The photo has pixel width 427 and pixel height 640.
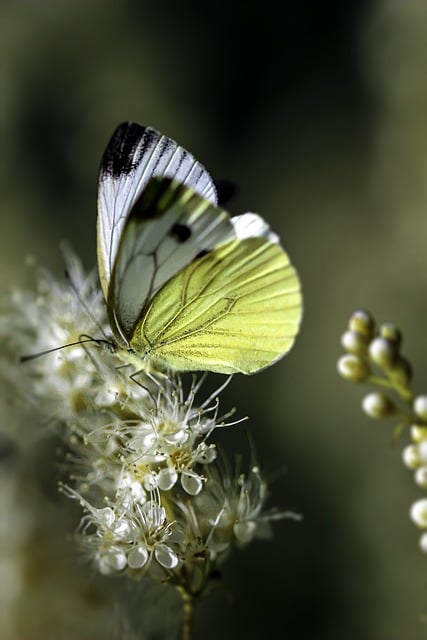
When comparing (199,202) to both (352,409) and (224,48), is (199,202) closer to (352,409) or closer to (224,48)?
(352,409)

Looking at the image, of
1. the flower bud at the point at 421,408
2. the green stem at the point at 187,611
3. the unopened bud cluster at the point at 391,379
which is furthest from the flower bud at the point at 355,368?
the green stem at the point at 187,611

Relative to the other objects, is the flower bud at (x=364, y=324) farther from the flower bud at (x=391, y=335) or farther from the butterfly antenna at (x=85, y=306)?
the butterfly antenna at (x=85, y=306)

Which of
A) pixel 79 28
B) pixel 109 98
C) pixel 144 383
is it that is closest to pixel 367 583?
pixel 144 383

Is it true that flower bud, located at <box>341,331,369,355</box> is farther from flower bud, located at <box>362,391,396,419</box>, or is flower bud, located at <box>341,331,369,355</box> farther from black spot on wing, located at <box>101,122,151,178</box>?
black spot on wing, located at <box>101,122,151,178</box>

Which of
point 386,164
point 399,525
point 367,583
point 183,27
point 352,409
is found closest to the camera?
point 367,583

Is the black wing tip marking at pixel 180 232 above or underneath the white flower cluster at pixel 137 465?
above

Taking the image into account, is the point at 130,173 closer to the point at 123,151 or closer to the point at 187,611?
the point at 123,151
